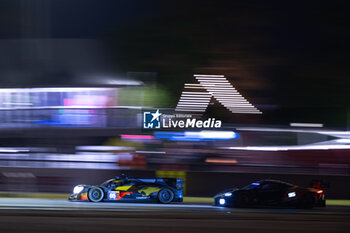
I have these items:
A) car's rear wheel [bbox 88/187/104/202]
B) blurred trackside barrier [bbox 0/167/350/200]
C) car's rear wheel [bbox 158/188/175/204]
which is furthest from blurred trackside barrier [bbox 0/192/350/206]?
car's rear wheel [bbox 88/187/104/202]

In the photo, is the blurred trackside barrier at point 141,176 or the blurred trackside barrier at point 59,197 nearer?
the blurred trackside barrier at point 59,197

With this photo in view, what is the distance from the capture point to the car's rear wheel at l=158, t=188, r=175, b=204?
15.1 metres

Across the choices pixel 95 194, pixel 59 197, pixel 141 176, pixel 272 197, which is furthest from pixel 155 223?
pixel 141 176

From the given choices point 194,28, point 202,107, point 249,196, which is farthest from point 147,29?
point 249,196

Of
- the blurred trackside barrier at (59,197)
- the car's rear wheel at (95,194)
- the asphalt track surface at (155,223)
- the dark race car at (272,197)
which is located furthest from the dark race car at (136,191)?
the asphalt track surface at (155,223)

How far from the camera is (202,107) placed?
25.5 m

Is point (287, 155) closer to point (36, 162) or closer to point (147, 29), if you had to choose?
point (147, 29)

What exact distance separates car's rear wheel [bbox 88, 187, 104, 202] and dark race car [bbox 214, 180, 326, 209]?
150 inches

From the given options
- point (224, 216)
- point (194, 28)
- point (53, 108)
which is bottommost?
point (224, 216)

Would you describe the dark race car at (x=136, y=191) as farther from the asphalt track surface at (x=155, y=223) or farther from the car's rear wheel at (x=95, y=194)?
the asphalt track surface at (x=155, y=223)

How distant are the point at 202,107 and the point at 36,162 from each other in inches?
390

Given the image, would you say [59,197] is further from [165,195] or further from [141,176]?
[165,195]

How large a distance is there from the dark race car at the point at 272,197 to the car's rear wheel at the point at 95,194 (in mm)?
3814

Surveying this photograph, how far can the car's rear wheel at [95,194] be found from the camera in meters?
14.9
